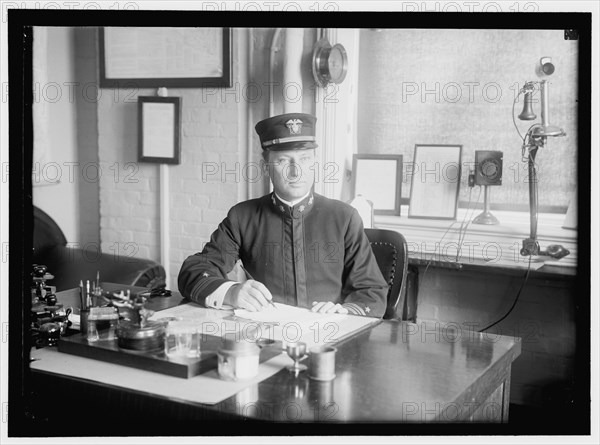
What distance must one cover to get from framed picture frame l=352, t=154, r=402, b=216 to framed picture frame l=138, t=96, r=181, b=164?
587 mm

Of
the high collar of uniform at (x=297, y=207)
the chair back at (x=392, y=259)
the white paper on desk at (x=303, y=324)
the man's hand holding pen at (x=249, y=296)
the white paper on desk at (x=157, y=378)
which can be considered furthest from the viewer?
the chair back at (x=392, y=259)

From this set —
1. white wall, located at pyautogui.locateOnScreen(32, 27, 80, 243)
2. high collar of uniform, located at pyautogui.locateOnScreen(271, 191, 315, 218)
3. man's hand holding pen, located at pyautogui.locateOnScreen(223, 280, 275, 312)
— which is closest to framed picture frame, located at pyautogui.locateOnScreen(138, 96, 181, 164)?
white wall, located at pyautogui.locateOnScreen(32, 27, 80, 243)

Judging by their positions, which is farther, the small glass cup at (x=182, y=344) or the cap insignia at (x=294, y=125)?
the cap insignia at (x=294, y=125)

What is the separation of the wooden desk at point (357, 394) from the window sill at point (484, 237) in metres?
0.42

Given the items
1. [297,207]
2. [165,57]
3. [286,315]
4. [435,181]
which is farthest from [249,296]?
[165,57]

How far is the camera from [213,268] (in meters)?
2.12

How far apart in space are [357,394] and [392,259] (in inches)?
32.9

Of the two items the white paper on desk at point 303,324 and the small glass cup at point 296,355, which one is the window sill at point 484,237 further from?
the small glass cup at point 296,355

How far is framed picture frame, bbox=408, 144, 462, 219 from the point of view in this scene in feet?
7.16

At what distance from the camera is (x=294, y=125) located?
81.4 inches

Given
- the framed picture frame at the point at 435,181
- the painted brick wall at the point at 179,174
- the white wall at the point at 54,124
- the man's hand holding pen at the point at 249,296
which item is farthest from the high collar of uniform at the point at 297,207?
the white wall at the point at 54,124

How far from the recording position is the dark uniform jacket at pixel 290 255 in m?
2.06

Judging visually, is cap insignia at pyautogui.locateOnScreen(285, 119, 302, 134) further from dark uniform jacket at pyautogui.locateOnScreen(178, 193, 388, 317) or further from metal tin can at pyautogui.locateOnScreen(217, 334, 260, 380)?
metal tin can at pyautogui.locateOnScreen(217, 334, 260, 380)

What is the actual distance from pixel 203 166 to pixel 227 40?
0.41 meters
